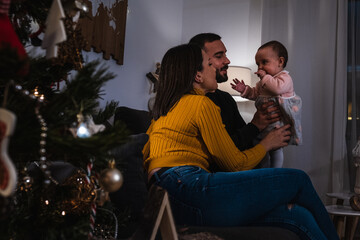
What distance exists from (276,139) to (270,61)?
0.86m

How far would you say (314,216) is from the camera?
4.32 feet

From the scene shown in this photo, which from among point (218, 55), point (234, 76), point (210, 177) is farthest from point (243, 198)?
point (234, 76)

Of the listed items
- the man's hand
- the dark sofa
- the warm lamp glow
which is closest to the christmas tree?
the dark sofa

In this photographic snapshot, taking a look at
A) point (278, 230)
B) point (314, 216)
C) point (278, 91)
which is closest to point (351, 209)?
point (278, 91)

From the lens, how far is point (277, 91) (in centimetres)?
219

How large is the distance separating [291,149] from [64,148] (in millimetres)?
3138

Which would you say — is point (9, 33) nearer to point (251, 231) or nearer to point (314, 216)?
point (251, 231)

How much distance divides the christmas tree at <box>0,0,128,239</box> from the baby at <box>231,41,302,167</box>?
1.35m

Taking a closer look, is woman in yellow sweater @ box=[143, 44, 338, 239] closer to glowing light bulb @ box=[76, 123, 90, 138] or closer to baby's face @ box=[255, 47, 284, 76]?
glowing light bulb @ box=[76, 123, 90, 138]

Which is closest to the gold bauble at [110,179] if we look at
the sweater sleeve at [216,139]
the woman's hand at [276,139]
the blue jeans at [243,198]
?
the blue jeans at [243,198]

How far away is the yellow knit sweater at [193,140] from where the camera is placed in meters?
1.36

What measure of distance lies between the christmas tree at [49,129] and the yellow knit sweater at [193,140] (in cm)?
48

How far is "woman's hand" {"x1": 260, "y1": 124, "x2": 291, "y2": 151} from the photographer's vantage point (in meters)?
1.68

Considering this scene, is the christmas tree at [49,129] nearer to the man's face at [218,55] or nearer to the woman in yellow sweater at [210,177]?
the woman in yellow sweater at [210,177]
